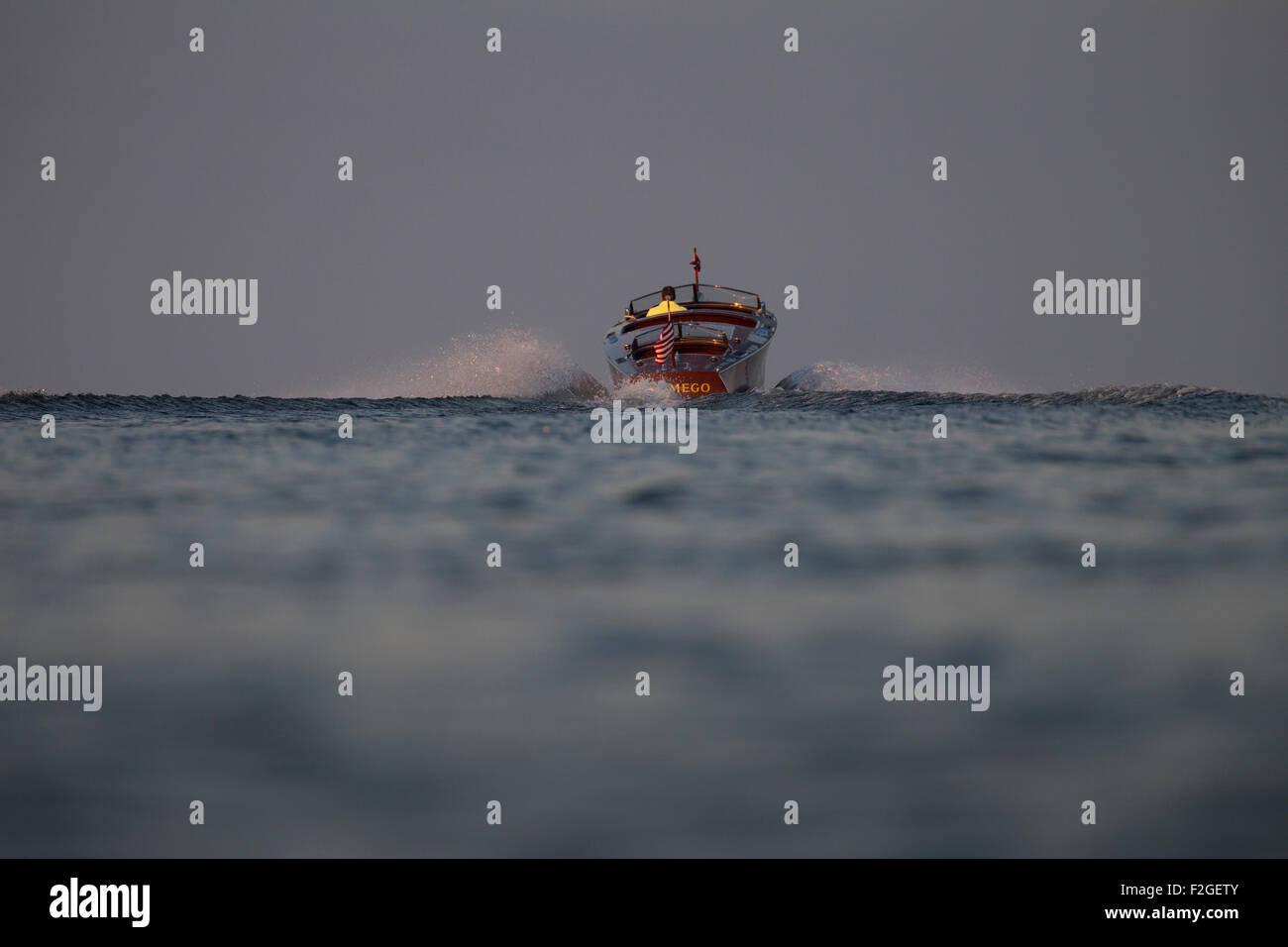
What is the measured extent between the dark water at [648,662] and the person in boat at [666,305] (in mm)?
21383

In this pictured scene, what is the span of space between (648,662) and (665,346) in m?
26.8

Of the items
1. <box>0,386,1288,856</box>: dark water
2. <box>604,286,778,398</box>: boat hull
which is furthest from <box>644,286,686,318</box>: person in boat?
<box>0,386,1288,856</box>: dark water

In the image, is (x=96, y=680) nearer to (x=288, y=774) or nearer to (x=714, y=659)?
(x=288, y=774)

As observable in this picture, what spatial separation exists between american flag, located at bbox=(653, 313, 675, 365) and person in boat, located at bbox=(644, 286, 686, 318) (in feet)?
3.75

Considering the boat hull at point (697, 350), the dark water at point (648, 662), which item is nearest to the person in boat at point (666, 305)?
the boat hull at point (697, 350)

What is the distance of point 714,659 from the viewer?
5527 millimetres

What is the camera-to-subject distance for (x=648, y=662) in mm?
5473

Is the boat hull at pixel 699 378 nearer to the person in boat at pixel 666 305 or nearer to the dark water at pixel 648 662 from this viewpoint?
the person in boat at pixel 666 305

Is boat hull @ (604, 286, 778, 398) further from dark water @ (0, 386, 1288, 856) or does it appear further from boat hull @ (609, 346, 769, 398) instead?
dark water @ (0, 386, 1288, 856)

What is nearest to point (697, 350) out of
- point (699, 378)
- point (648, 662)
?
point (699, 378)

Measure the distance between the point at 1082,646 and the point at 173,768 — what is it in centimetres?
463

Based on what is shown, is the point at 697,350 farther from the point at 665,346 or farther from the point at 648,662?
the point at 648,662
